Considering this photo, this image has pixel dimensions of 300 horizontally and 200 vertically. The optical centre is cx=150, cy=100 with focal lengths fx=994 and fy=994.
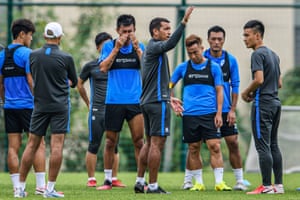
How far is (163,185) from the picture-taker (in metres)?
13.5

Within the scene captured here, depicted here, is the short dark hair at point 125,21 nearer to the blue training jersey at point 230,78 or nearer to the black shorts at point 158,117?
the black shorts at point 158,117

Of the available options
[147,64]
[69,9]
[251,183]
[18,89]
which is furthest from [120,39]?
[69,9]

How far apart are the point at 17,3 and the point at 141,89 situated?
6.32m

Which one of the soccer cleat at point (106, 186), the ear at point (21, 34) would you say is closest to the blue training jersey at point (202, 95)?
the soccer cleat at point (106, 186)

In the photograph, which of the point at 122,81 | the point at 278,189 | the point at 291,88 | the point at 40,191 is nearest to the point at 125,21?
Result: the point at 122,81

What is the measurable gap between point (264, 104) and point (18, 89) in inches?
111

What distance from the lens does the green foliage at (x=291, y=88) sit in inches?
730

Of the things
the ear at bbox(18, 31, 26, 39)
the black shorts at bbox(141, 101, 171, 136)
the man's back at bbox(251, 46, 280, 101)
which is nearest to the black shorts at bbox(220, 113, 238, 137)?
the man's back at bbox(251, 46, 280, 101)

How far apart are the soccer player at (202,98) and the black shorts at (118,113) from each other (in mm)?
580

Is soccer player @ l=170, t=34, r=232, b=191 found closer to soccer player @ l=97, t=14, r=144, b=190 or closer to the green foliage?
soccer player @ l=97, t=14, r=144, b=190

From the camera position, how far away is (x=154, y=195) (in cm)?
1085

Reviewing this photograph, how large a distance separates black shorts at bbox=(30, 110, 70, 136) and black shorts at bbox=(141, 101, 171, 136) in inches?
38.9

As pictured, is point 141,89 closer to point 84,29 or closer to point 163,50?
point 163,50

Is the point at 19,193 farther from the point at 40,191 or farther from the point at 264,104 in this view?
the point at 264,104
